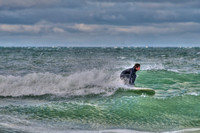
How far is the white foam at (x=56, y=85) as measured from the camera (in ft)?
50.3

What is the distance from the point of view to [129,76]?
15.8 meters

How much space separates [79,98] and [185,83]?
7.58m

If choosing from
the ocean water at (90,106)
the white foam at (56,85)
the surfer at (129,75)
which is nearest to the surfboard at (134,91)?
the ocean water at (90,106)

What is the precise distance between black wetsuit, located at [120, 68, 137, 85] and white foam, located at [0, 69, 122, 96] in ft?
1.48

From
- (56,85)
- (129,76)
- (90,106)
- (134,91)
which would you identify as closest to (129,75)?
(129,76)

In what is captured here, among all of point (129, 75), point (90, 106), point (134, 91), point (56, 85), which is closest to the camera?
point (90, 106)

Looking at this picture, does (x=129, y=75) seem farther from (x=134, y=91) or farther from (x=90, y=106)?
(x=90, y=106)

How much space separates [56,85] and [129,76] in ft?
11.5

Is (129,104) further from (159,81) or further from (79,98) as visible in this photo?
(159,81)

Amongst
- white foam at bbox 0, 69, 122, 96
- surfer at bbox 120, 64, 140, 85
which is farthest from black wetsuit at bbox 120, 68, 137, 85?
white foam at bbox 0, 69, 122, 96

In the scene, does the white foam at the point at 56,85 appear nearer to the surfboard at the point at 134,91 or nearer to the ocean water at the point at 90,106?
the ocean water at the point at 90,106

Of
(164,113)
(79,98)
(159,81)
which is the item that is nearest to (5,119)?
(79,98)

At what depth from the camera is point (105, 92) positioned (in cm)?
1548

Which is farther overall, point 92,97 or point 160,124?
point 92,97
